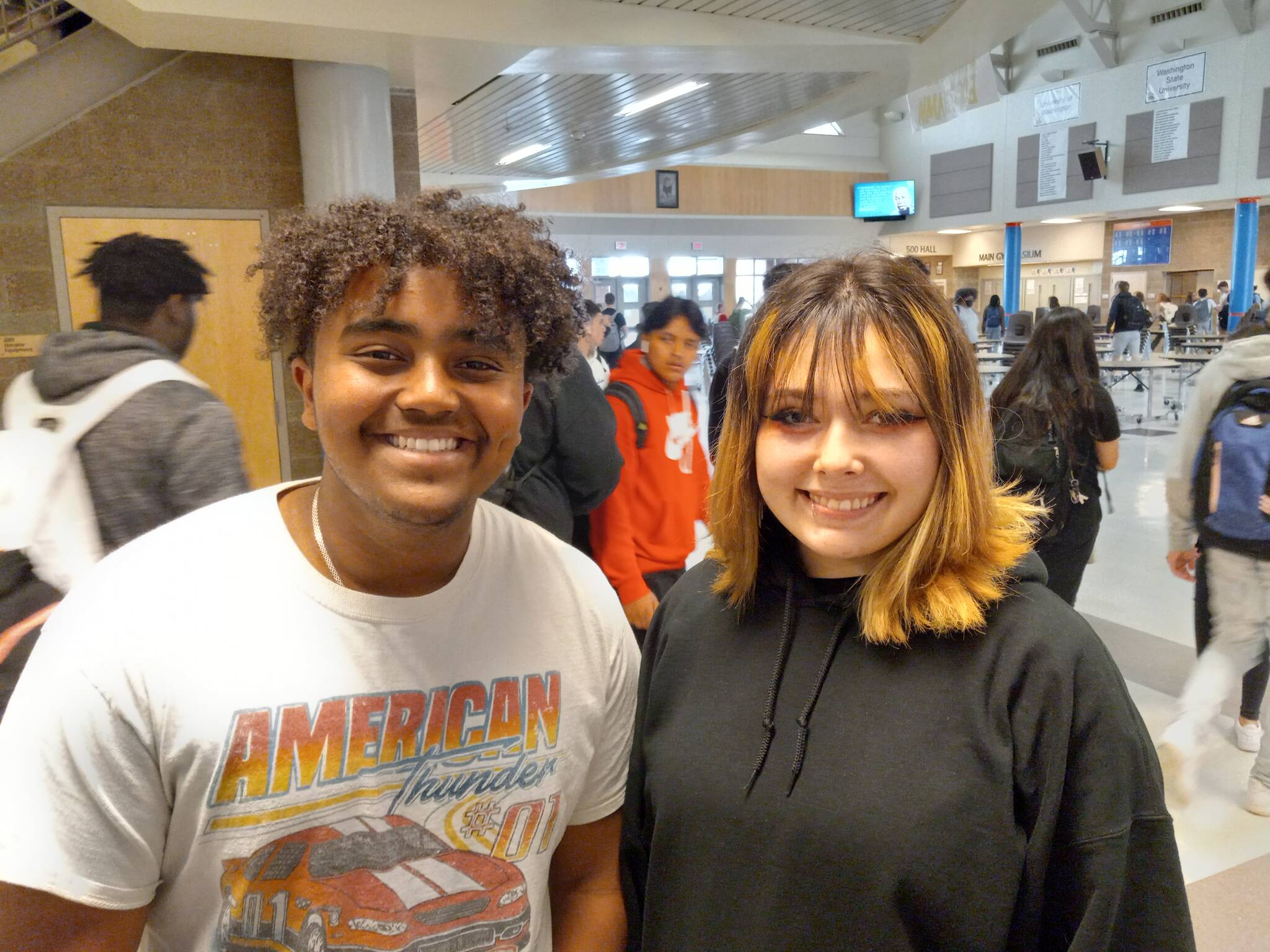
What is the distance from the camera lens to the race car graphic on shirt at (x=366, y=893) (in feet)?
3.49

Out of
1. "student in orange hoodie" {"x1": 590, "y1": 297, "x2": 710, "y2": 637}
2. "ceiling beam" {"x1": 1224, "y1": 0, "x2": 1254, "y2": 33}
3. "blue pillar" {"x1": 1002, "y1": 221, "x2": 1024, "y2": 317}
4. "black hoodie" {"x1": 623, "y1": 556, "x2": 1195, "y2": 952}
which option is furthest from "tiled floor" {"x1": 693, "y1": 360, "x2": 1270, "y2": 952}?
"blue pillar" {"x1": 1002, "y1": 221, "x2": 1024, "y2": 317}

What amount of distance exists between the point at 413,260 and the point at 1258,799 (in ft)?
11.2

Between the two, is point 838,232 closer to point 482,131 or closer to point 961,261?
point 961,261

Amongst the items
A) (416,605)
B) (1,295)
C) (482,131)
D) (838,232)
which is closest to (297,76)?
(1,295)

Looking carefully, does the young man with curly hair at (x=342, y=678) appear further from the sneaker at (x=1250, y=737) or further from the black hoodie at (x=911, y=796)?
the sneaker at (x=1250, y=737)

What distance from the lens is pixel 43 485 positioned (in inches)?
73.7

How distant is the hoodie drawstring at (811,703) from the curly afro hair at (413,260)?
575mm

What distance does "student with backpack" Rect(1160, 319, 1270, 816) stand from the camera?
2748 mm

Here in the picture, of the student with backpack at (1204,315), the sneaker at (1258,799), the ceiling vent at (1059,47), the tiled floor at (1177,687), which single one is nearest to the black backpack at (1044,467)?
the tiled floor at (1177,687)

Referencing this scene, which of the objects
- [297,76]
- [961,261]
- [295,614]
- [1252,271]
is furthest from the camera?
[961,261]

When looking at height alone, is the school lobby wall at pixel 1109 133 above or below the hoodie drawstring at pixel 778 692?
above

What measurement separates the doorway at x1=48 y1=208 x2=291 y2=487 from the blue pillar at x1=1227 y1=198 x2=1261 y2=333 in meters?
16.1

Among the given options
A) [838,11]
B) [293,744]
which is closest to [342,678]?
[293,744]

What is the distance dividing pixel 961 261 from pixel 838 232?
14.9ft
